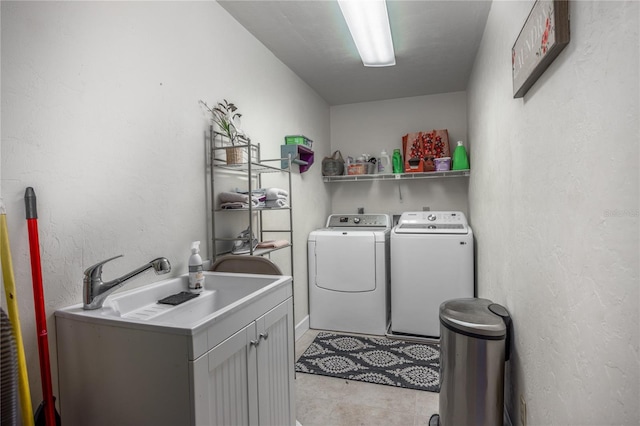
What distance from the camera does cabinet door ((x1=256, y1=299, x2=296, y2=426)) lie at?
1378 millimetres

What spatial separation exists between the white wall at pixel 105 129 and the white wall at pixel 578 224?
1.60 meters

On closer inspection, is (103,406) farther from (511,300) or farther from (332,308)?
(332,308)

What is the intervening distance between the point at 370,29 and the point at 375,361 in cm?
238

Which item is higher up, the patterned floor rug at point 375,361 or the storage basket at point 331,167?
the storage basket at point 331,167

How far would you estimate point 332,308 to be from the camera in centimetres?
321

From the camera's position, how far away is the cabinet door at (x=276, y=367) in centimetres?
138

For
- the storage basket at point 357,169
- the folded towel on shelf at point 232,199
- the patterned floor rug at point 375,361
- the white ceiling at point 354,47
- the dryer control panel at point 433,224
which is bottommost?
the patterned floor rug at point 375,361

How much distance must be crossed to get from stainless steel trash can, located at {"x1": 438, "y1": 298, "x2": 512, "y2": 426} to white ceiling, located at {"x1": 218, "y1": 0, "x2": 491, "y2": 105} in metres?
1.90

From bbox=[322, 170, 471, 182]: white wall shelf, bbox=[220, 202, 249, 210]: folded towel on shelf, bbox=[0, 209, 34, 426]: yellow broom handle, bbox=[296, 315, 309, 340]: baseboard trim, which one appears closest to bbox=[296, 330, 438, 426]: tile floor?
bbox=[296, 315, 309, 340]: baseboard trim

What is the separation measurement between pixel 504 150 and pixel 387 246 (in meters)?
1.69

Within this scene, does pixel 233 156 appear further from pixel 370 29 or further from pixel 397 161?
pixel 397 161

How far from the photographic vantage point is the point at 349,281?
3148 millimetres

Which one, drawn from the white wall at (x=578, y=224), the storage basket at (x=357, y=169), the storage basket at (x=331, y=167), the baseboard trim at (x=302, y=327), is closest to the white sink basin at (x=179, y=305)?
the white wall at (x=578, y=224)

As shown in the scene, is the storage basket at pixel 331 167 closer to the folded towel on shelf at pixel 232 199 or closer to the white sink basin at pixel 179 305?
the folded towel on shelf at pixel 232 199
